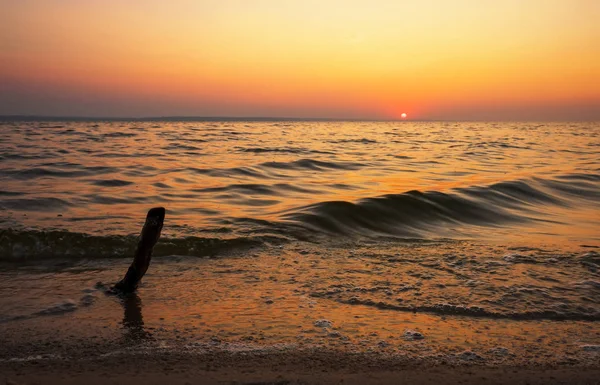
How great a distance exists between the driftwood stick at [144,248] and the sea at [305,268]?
22 cm

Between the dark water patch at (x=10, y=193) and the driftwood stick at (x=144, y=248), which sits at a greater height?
the driftwood stick at (x=144, y=248)

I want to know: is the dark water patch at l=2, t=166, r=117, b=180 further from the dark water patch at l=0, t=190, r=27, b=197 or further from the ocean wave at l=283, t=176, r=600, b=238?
the ocean wave at l=283, t=176, r=600, b=238

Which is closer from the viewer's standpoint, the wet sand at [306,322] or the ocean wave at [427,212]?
the wet sand at [306,322]

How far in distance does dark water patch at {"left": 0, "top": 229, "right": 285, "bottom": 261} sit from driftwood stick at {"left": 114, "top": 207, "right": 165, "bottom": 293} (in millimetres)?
1924

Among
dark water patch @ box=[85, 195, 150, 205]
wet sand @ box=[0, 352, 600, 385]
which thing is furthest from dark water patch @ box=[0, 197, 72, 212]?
wet sand @ box=[0, 352, 600, 385]

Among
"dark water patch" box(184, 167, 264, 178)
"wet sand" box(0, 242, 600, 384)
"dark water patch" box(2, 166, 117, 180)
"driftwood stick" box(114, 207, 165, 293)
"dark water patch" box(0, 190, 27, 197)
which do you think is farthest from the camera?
"dark water patch" box(184, 167, 264, 178)

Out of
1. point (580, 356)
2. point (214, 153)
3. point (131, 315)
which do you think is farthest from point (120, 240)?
point (214, 153)

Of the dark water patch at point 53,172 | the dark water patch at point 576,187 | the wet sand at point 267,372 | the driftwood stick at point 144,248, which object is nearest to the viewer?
the wet sand at point 267,372

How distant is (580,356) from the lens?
400 centimetres

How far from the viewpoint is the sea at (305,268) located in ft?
14.2

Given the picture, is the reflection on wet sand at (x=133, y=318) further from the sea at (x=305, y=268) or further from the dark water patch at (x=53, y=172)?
the dark water patch at (x=53, y=172)

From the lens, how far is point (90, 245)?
7.90 metres

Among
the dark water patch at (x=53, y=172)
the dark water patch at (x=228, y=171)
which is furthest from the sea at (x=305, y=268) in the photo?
the dark water patch at (x=228, y=171)

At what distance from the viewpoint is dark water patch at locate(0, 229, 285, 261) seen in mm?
7582
